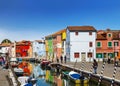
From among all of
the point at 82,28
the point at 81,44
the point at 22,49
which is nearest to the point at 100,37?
the point at 82,28

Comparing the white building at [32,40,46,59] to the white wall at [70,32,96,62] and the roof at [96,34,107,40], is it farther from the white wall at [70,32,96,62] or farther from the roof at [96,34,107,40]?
the white wall at [70,32,96,62]

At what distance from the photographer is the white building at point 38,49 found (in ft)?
393

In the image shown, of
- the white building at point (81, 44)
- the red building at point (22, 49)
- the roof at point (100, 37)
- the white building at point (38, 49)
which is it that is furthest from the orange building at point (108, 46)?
the red building at point (22, 49)

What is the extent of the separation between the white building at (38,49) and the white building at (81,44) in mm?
45028

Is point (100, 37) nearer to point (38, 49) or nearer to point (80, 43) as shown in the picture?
point (80, 43)

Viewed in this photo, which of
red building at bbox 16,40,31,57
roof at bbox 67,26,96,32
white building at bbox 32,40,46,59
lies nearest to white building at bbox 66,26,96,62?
roof at bbox 67,26,96,32

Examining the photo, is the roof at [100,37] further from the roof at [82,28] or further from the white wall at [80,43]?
the roof at [82,28]

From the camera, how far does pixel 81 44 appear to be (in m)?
73.0

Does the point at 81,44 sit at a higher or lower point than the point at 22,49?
lower

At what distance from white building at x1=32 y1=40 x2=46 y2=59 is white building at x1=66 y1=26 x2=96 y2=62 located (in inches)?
1773

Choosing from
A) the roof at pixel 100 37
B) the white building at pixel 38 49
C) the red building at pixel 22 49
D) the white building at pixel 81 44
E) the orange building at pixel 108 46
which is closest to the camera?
the white building at pixel 81 44

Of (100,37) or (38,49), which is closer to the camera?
(100,37)

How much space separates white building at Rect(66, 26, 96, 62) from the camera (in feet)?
239

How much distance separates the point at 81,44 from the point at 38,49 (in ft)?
168
